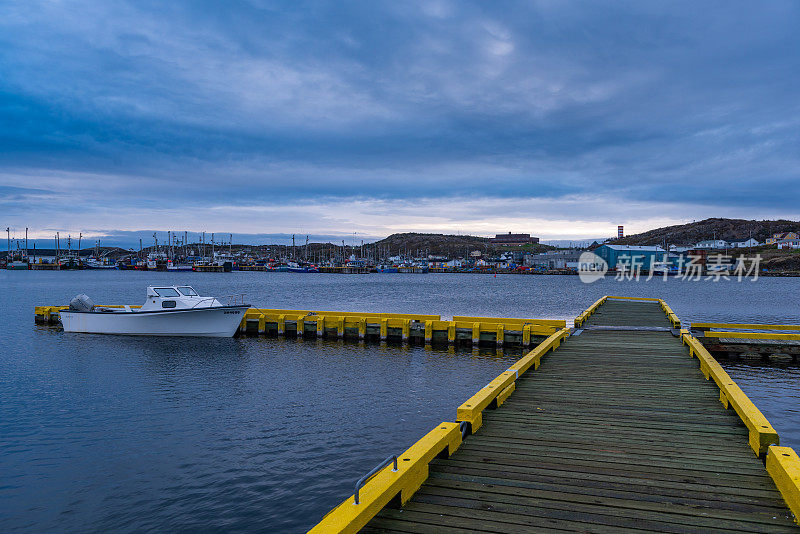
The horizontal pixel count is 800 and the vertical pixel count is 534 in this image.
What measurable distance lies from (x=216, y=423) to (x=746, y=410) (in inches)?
478

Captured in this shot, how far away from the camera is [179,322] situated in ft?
95.7

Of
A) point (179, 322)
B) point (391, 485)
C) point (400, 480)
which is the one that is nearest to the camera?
point (391, 485)

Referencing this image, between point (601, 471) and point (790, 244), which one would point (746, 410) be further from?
point (790, 244)

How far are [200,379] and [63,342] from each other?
47.8 ft

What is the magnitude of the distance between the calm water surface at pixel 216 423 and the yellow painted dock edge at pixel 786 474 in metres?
6.84

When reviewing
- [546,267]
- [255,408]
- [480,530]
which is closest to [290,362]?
[255,408]

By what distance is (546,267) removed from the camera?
195 metres

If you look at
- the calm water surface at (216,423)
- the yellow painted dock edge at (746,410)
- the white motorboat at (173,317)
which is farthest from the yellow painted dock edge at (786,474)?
the white motorboat at (173,317)

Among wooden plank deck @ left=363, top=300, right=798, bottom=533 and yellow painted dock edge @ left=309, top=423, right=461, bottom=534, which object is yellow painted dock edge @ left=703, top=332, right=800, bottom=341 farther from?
yellow painted dock edge @ left=309, top=423, right=461, bottom=534

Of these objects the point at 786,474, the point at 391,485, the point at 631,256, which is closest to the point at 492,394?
the point at 391,485

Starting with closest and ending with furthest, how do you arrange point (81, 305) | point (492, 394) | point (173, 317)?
point (492, 394)
point (173, 317)
point (81, 305)

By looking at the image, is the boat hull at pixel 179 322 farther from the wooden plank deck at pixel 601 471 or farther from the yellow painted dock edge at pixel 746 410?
the yellow painted dock edge at pixel 746 410

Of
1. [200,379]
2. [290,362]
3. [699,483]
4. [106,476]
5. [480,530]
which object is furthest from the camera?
[290,362]

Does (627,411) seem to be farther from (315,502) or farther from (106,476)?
(106,476)
